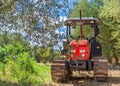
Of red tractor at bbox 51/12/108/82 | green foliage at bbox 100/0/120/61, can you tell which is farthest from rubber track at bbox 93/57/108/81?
green foliage at bbox 100/0/120/61

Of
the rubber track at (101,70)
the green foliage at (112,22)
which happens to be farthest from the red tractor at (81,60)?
the green foliage at (112,22)

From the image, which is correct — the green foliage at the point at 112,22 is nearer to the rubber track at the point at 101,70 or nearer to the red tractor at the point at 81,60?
the red tractor at the point at 81,60

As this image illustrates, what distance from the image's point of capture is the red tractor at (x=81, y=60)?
14484mm

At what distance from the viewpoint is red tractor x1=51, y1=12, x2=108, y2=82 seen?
14484 mm

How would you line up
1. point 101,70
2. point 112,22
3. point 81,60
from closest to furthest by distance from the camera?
1. point 101,70
2. point 81,60
3. point 112,22

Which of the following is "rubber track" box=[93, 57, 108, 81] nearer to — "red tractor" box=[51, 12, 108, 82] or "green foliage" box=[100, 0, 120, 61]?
"red tractor" box=[51, 12, 108, 82]

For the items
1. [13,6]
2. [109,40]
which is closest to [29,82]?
[13,6]

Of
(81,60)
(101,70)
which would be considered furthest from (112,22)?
(101,70)

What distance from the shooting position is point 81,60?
15258 millimetres

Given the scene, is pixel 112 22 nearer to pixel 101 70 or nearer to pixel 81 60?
pixel 81 60

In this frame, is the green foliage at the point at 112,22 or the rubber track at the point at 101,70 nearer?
the rubber track at the point at 101,70

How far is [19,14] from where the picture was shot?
8.52m

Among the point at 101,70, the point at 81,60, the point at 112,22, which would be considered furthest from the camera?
the point at 112,22

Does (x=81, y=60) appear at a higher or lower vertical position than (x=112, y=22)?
lower
